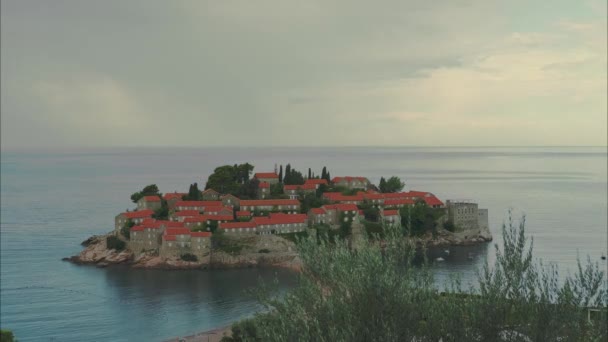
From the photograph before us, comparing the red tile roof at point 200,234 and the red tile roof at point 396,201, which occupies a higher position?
the red tile roof at point 396,201

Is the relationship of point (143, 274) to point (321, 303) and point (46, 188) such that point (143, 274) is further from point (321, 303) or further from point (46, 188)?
point (46, 188)

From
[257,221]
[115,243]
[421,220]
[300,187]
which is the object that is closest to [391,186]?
[300,187]

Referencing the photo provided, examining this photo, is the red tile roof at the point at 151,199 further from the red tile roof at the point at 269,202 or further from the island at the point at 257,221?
the red tile roof at the point at 269,202

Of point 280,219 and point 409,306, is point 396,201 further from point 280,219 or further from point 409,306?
point 409,306

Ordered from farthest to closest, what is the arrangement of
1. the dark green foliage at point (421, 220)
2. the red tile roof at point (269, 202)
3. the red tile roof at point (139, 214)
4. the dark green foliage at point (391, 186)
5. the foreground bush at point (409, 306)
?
1. the dark green foliage at point (391, 186)
2. the red tile roof at point (269, 202)
3. the dark green foliage at point (421, 220)
4. the red tile roof at point (139, 214)
5. the foreground bush at point (409, 306)

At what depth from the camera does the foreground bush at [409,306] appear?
11688 mm

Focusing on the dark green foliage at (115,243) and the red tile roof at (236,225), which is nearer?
the red tile roof at (236,225)

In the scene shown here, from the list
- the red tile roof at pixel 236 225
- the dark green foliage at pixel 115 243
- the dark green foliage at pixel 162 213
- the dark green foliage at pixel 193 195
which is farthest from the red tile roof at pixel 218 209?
the dark green foliage at pixel 115 243

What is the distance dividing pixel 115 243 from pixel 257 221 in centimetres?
1378

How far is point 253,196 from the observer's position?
65750 millimetres

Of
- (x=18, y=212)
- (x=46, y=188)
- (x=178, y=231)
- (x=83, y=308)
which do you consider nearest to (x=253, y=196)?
(x=178, y=231)

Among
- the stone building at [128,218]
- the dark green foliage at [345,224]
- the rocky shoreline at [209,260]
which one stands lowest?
the rocky shoreline at [209,260]

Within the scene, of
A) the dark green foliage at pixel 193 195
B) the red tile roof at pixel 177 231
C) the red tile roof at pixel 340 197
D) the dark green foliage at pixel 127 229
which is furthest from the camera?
the red tile roof at pixel 340 197

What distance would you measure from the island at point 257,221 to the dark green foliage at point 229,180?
11 cm
